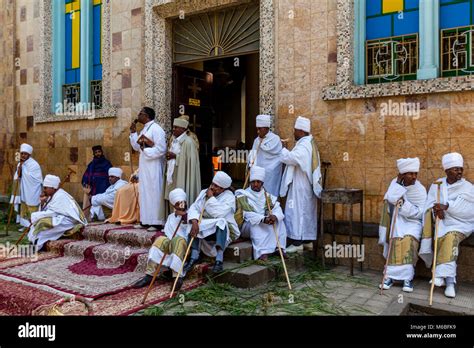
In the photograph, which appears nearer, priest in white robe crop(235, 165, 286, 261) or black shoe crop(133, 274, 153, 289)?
Result: black shoe crop(133, 274, 153, 289)

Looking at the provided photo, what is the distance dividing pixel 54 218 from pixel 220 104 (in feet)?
22.9

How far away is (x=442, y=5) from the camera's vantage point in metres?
5.67

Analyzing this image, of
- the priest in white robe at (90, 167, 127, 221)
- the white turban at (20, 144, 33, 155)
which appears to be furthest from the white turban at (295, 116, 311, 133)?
the white turban at (20, 144, 33, 155)

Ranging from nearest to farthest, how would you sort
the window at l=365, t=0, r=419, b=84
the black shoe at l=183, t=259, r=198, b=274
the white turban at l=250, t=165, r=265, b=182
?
the black shoe at l=183, t=259, r=198, b=274
the white turban at l=250, t=165, r=265, b=182
the window at l=365, t=0, r=419, b=84

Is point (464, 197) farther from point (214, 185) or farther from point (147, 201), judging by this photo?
point (147, 201)

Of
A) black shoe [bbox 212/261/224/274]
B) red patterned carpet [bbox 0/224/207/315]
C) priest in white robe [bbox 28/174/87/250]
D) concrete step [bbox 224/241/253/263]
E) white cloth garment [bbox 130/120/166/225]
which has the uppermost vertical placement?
white cloth garment [bbox 130/120/166/225]

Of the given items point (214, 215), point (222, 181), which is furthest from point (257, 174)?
point (214, 215)

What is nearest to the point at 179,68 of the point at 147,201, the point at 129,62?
the point at 129,62

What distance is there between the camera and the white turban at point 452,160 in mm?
5070

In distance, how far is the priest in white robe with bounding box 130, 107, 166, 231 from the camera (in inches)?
263

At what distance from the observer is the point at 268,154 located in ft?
21.1

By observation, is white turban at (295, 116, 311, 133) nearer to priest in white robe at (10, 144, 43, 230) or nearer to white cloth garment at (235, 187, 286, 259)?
white cloth garment at (235, 187, 286, 259)

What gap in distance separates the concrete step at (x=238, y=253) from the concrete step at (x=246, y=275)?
164mm

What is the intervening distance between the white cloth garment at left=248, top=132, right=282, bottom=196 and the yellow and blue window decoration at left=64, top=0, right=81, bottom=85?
4924mm
